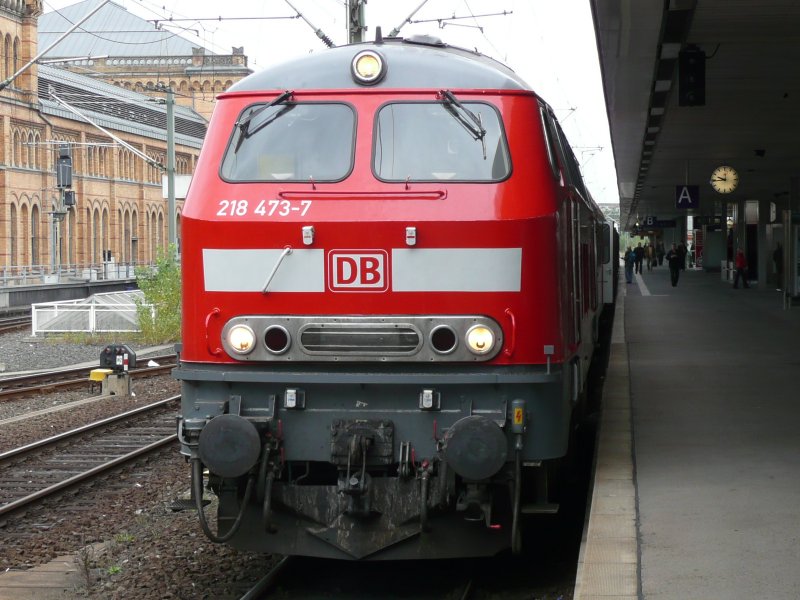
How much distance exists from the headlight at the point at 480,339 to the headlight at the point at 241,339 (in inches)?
50.2

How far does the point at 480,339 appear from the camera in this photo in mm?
7402

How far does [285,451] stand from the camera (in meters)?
7.57

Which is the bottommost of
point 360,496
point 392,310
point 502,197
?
point 360,496

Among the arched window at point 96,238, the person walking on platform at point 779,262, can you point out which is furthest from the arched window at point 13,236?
the person walking on platform at point 779,262

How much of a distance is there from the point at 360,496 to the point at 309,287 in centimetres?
125

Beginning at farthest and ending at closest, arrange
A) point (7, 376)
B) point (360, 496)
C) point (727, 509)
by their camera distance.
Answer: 1. point (7, 376)
2. point (727, 509)
3. point (360, 496)

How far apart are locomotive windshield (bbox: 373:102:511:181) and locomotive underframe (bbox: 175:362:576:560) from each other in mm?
1202

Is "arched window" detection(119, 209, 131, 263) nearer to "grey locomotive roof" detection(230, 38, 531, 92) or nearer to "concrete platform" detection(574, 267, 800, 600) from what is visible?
"concrete platform" detection(574, 267, 800, 600)

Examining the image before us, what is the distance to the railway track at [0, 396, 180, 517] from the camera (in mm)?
11586

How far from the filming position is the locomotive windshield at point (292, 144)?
7.87m

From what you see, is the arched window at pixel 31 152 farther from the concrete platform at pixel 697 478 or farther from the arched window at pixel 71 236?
the concrete platform at pixel 697 478

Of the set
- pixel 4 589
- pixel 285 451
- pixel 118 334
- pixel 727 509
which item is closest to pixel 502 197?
pixel 285 451

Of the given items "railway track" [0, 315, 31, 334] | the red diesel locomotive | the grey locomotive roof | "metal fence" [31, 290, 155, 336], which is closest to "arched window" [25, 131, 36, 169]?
"railway track" [0, 315, 31, 334]

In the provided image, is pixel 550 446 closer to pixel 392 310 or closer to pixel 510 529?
pixel 510 529
